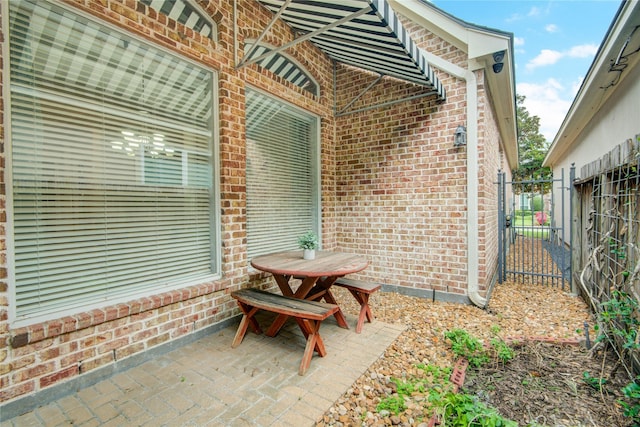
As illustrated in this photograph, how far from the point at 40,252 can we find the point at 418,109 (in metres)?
4.75

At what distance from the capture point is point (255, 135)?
392 cm

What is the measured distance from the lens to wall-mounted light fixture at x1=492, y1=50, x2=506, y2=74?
149 inches

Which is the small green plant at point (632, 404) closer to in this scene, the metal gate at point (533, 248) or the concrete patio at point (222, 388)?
the concrete patio at point (222, 388)

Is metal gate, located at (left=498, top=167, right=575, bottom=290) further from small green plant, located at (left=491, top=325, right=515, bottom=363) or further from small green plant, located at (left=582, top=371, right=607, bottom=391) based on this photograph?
small green plant, located at (left=582, top=371, right=607, bottom=391)

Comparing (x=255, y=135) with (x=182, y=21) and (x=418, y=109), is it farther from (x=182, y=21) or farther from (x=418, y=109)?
(x=418, y=109)

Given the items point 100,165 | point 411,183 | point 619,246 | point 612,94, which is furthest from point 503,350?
point 612,94

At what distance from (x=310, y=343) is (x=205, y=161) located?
7.42 ft

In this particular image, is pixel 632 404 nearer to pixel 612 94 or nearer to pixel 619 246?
pixel 619 246

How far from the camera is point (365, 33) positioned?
295cm

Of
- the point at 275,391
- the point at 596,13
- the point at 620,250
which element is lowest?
the point at 275,391

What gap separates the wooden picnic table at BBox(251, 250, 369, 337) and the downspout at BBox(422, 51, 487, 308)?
1904 mm

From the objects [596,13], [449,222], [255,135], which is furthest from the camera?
[596,13]

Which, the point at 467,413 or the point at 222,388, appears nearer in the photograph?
the point at 467,413

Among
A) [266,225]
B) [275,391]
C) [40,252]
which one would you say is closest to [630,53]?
[266,225]
